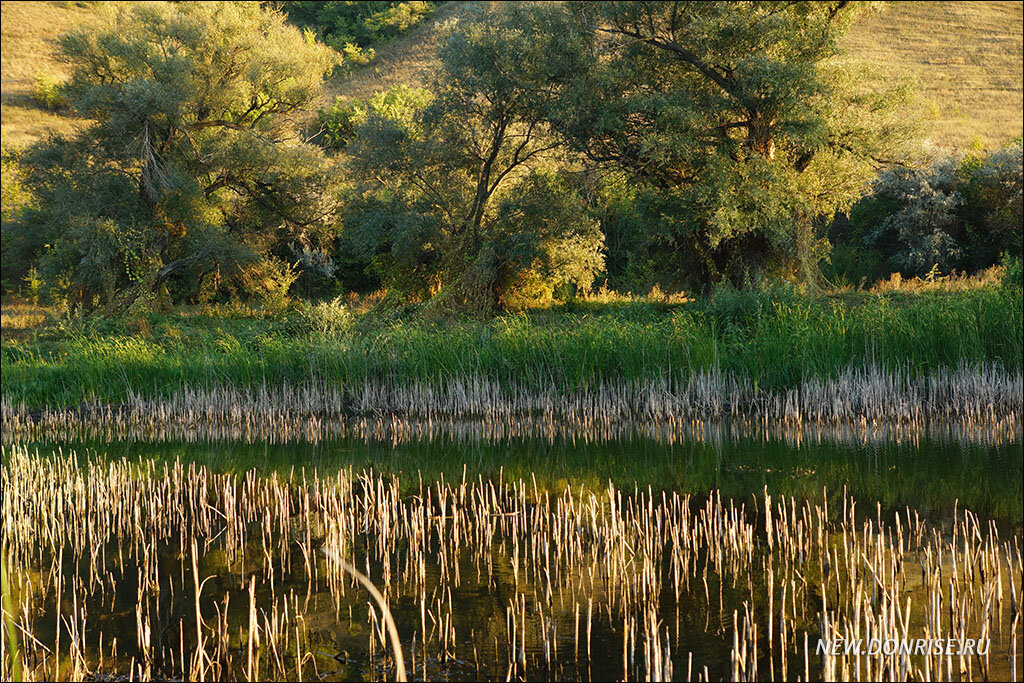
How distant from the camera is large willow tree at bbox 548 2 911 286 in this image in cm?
2653

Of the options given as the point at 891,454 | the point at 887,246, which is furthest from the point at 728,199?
the point at 891,454

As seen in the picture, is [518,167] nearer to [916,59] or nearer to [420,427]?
[420,427]

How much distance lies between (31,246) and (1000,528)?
1309 inches

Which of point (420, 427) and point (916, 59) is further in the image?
point (916, 59)

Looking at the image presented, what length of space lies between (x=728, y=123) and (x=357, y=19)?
64.5 m

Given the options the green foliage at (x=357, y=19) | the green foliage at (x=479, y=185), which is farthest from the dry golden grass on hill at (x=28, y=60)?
the green foliage at (x=479, y=185)

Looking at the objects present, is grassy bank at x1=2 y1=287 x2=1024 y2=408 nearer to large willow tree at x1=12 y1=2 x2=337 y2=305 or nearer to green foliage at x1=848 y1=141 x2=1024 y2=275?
large willow tree at x1=12 y1=2 x2=337 y2=305

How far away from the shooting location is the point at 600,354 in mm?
15727

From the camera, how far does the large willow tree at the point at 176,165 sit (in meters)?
31.4

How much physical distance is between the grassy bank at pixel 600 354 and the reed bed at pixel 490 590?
626 cm

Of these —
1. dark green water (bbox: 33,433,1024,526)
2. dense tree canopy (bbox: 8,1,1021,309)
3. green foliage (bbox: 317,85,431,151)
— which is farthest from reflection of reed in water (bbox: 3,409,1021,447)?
green foliage (bbox: 317,85,431,151)

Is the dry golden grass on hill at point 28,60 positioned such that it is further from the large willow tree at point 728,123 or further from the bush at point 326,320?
the bush at point 326,320

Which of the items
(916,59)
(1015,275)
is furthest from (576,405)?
(916,59)

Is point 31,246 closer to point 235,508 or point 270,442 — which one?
point 270,442
